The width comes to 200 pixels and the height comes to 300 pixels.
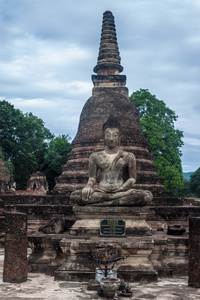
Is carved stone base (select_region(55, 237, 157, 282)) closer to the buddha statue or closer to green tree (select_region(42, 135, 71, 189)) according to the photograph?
the buddha statue

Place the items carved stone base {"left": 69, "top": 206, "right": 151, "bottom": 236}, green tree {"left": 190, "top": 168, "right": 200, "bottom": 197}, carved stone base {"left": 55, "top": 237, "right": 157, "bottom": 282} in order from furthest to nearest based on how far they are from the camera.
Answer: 1. green tree {"left": 190, "top": 168, "right": 200, "bottom": 197}
2. carved stone base {"left": 69, "top": 206, "right": 151, "bottom": 236}
3. carved stone base {"left": 55, "top": 237, "right": 157, "bottom": 282}

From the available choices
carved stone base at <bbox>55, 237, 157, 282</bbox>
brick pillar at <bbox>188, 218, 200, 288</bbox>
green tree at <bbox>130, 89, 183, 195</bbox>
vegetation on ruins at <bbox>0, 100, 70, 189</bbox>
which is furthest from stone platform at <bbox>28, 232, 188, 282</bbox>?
vegetation on ruins at <bbox>0, 100, 70, 189</bbox>

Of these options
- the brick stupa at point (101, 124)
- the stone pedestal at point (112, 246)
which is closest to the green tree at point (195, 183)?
the brick stupa at point (101, 124)

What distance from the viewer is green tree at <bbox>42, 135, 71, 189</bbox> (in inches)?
1554

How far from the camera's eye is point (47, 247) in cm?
945

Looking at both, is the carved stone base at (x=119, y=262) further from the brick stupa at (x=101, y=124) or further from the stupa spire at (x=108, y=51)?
the stupa spire at (x=108, y=51)

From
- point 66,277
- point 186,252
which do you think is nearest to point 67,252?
point 66,277

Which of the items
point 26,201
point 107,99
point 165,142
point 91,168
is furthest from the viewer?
point 165,142

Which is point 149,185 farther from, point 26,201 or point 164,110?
point 164,110

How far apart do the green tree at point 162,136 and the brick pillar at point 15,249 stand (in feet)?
73.0

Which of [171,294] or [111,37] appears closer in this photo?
[171,294]

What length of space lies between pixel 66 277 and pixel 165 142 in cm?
2525

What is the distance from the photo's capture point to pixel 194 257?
7.64 meters

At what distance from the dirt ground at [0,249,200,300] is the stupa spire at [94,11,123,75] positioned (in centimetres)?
1652
